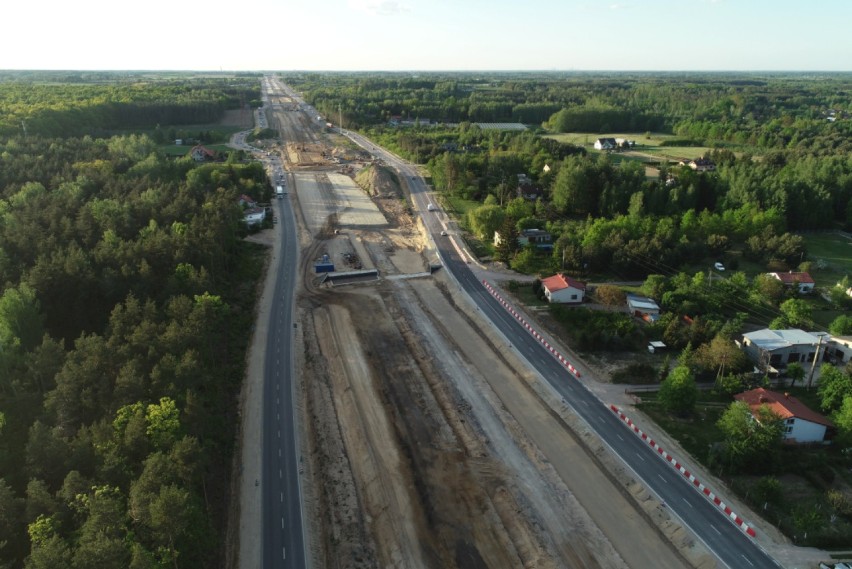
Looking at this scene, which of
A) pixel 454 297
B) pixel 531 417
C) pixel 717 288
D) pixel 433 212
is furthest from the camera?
pixel 433 212

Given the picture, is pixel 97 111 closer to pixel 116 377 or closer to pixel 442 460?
pixel 116 377

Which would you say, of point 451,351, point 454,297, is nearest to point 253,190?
point 454,297

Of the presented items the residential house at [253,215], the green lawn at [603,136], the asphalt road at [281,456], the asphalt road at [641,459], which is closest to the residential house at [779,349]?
the asphalt road at [641,459]

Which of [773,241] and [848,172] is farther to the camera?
[848,172]

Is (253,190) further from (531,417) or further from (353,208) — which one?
(531,417)

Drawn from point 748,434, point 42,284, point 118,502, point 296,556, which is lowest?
point 296,556

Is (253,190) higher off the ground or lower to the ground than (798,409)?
higher

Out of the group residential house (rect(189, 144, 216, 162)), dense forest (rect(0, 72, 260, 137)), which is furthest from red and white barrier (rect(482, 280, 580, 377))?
dense forest (rect(0, 72, 260, 137))
